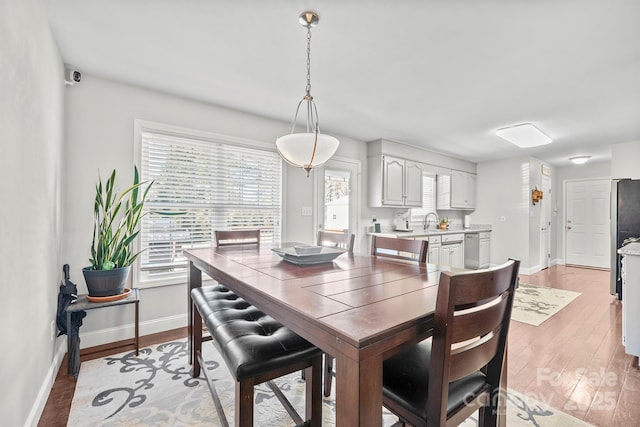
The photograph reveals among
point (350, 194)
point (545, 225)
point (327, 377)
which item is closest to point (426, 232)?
point (350, 194)

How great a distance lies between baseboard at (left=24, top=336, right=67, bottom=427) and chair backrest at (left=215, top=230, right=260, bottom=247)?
1322 millimetres

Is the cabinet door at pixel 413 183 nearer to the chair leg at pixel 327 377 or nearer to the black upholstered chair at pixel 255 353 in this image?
the chair leg at pixel 327 377

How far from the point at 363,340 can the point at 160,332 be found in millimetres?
2831

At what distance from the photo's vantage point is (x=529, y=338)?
2.74 m

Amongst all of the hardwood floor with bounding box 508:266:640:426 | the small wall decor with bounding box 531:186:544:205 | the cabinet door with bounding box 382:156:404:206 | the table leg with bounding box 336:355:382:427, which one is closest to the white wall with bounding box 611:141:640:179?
the small wall decor with bounding box 531:186:544:205

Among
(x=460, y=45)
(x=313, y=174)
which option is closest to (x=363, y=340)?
(x=460, y=45)

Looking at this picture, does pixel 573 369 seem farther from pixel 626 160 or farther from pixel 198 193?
pixel 626 160

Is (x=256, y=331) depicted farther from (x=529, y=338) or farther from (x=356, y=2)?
(x=529, y=338)

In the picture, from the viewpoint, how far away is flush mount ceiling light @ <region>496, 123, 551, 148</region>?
12.6ft

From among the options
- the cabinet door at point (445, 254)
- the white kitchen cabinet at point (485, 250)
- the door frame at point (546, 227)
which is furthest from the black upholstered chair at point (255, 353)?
the door frame at point (546, 227)

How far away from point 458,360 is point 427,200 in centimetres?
502

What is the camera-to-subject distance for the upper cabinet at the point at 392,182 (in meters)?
4.52

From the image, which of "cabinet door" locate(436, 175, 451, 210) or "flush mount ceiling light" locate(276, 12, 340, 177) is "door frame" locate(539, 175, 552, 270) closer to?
"cabinet door" locate(436, 175, 451, 210)

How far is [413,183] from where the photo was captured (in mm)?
5004
